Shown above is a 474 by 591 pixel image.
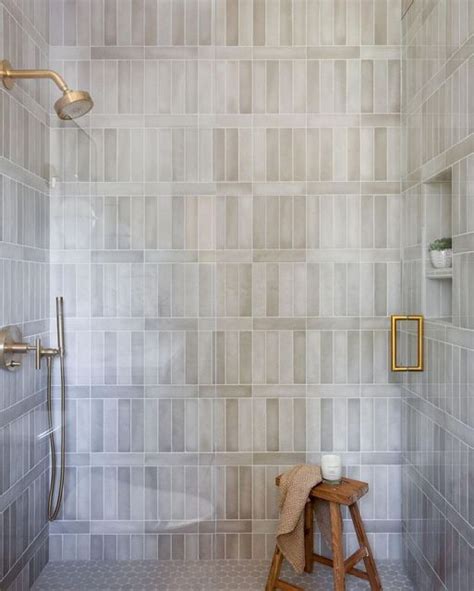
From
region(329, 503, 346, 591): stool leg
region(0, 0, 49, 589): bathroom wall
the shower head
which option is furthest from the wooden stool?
the shower head

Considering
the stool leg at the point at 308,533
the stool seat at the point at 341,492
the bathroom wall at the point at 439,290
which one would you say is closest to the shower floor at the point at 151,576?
the stool leg at the point at 308,533

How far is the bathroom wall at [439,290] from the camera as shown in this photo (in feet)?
4.58

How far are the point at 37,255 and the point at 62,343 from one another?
0.26 meters

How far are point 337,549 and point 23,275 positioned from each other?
4.11 ft

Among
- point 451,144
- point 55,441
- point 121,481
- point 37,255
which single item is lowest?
point 121,481

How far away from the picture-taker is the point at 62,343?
1499 mm

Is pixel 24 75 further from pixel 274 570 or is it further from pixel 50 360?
pixel 274 570

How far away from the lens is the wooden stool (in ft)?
5.24

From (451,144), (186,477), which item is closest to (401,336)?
(451,144)

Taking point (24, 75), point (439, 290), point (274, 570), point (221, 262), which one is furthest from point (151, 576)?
point (24, 75)

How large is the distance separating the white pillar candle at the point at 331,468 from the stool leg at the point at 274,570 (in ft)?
0.90

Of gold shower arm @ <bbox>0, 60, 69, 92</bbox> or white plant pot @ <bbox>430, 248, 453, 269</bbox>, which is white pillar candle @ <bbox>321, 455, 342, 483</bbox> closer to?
white plant pot @ <bbox>430, 248, 453, 269</bbox>

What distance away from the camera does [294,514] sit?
63.5 inches

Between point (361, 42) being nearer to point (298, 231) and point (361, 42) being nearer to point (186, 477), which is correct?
point (298, 231)
